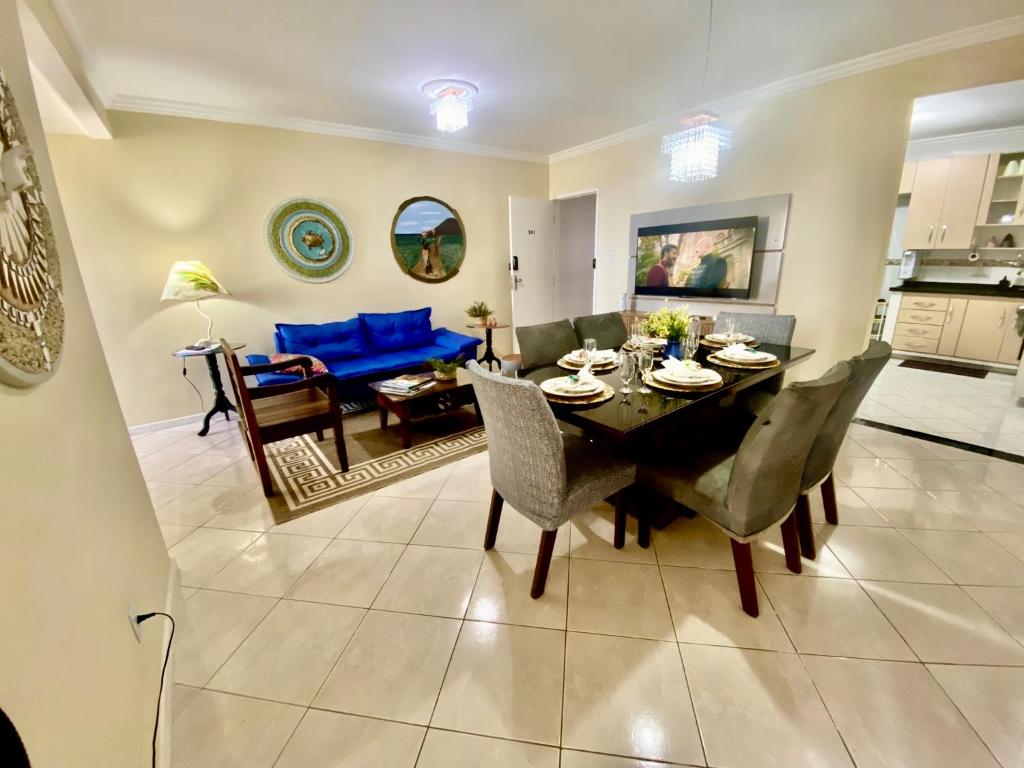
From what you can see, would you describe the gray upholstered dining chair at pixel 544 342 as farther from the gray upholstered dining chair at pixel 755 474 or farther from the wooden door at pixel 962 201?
the wooden door at pixel 962 201

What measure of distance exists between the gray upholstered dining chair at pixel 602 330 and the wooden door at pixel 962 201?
4663mm

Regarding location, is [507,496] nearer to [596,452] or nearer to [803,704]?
[596,452]

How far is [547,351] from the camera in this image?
261cm

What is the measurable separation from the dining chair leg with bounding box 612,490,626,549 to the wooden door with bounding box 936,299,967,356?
18.2 feet

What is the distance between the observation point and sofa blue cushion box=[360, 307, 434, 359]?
13.6ft

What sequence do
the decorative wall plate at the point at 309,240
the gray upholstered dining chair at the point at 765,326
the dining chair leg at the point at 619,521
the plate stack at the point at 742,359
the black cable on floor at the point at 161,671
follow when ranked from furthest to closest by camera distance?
the decorative wall plate at the point at 309,240
the gray upholstered dining chair at the point at 765,326
the plate stack at the point at 742,359
the dining chair leg at the point at 619,521
the black cable on floor at the point at 161,671

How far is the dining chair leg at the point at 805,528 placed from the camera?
5.75 feet

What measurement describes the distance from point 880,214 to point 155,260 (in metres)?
5.50

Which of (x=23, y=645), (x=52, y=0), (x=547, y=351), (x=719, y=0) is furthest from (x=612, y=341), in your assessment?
(x=52, y=0)

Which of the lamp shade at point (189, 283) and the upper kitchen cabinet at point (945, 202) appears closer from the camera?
the lamp shade at point (189, 283)

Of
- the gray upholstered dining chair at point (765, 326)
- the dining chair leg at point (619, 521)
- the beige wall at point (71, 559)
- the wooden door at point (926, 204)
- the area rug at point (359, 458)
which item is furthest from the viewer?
the wooden door at point (926, 204)

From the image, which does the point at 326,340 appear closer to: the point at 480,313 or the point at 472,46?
the point at 480,313

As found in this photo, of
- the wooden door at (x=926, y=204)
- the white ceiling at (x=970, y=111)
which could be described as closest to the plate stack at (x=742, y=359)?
the white ceiling at (x=970, y=111)

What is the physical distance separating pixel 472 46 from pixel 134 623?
3.16 metres
